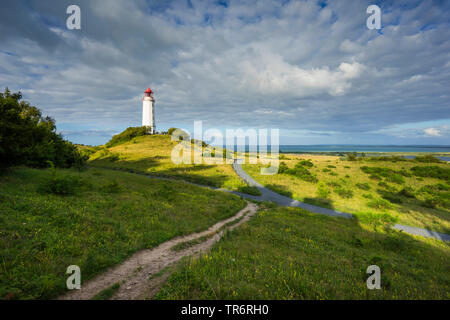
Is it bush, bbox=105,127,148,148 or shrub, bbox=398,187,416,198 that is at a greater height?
bush, bbox=105,127,148,148

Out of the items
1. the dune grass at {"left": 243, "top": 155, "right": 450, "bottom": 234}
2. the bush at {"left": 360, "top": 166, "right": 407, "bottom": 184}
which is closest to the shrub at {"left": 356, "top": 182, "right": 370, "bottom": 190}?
the dune grass at {"left": 243, "top": 155, "right": 450, "bottom": 234}

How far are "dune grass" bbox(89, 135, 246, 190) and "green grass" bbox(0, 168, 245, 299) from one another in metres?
18.5

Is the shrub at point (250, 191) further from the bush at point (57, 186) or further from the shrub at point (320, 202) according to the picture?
the bush at point (57, 186)

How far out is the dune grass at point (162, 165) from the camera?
35.7 m

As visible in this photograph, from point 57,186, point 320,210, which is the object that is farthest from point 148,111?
point 320,210

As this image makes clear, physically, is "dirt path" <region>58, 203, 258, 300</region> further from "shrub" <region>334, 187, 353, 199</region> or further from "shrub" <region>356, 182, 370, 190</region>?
"shrub" <region>356, 182, 370, 190</region>

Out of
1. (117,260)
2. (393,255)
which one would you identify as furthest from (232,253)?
(393,255)

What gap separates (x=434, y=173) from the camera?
43.1 m

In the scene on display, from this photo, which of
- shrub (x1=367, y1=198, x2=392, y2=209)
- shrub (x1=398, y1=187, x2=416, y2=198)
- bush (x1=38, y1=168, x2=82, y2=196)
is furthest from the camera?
shrub (x1=398, y1=187, x2=416, y2=198)

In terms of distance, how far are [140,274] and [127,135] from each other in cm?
8361

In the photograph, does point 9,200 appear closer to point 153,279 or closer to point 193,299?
point 153,279

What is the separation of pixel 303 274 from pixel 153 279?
17.0ft

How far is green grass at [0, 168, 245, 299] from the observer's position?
18.7 ft
